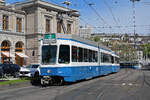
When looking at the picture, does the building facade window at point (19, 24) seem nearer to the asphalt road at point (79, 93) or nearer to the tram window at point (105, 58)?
the tram window at point (105, 58)

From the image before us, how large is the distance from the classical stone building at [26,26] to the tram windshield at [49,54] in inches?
1104

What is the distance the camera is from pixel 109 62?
98.6 ft

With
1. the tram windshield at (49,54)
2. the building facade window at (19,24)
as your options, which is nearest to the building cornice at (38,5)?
the building facade window at (19,24)

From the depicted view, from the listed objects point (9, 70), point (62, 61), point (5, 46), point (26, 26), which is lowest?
point (9, 70)

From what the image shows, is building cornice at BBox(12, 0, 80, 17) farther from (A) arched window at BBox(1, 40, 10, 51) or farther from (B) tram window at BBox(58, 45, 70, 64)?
(B) tram window at BBox(58, 45, 70, 64)

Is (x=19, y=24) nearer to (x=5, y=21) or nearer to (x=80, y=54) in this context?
(x=5, y=21)

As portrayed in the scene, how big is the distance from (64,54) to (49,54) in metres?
0.97

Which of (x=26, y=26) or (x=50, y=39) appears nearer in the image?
(x=50, y=39)

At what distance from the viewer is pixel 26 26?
159 ft

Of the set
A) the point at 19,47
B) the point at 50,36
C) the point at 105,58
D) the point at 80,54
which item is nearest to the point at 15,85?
the point at 50,36

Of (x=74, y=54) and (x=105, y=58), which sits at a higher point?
(x=74, y=54)

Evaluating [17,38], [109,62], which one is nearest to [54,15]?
[17,38]

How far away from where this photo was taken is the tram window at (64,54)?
16.4 m

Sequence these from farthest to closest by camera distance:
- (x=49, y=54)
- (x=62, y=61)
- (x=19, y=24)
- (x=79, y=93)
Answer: (x=19, y=24)
(x=49, y=54)
(x=62, y=61)
(x=79, y=93)
